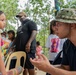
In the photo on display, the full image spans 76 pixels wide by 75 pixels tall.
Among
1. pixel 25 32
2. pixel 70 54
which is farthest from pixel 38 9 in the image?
pixel 70 54

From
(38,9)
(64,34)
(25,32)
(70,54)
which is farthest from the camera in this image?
(38,9)

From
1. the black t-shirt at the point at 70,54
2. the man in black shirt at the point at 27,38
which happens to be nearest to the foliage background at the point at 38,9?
the man in black shirt at the point at 27,38

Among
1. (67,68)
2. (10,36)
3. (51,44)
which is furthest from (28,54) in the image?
(67,68)

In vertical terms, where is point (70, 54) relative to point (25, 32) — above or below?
above

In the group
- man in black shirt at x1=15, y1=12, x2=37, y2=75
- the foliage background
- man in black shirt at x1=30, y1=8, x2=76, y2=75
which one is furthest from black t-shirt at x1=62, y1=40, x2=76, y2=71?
the foliage background

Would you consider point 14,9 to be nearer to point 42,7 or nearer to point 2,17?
point 42,7

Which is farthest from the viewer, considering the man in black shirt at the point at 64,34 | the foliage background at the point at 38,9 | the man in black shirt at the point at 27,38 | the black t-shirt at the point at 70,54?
the foliage background at the point at 38,9

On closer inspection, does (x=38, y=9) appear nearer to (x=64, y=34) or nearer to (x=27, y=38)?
(x=27, y=38)

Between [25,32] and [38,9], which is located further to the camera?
[38,9]

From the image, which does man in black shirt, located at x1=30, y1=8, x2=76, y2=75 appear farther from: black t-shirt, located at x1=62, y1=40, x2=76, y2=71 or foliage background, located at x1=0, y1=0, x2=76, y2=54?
foliage background, located at x1=0, y1=0, x2=76, y2=54

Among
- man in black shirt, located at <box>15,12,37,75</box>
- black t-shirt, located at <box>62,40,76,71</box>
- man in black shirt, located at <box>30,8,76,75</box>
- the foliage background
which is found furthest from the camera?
the foliage background

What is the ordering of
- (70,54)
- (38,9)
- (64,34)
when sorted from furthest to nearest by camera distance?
(38,9) → (70,54) → (64,34)

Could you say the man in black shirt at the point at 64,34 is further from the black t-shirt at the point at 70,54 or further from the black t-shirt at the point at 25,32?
the black t-shirt at the point at 25,32

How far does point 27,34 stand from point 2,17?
7.69 ft
